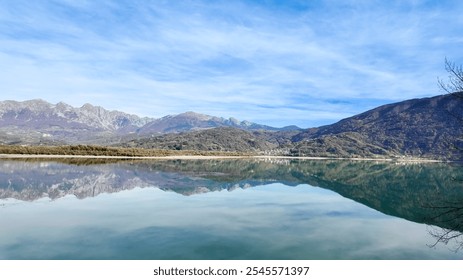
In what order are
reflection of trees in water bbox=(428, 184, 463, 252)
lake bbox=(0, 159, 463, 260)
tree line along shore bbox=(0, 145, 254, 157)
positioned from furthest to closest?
1. tree line along shore bbox=(0, 145, 254, 157)
2. reflection of trees in water bbox=(428, 184, 463, 252)
3. lake bbox=(0, 159, 463, 260)

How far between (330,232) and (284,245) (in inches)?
159

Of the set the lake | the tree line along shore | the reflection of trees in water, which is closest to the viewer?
the lake

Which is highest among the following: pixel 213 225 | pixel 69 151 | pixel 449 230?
pixel 69 151

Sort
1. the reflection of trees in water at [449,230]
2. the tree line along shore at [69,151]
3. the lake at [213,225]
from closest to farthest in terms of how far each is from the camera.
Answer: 1. the lake at [213,225]
2. the reflection of trees in water at [449,230]
3. the tree line along shore at [69,151]

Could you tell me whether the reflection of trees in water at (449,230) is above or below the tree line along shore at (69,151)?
below

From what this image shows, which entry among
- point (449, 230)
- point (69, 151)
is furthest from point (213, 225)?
point (69, 151)

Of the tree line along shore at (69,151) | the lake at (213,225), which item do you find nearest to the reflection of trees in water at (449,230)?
the lake at (213,225)

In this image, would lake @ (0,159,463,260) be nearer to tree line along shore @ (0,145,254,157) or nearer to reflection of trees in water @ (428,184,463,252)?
reflection of trees in water @ (428,184,463,252)

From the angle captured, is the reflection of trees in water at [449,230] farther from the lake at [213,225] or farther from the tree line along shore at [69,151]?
the tree line along shore at [69,151]

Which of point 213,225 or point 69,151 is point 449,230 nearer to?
point 213,225

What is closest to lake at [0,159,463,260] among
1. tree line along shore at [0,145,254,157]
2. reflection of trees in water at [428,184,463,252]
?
reflection of trees in water at [428,184,463,252]

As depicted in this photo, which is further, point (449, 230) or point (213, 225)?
point (449, 230)
